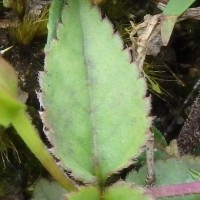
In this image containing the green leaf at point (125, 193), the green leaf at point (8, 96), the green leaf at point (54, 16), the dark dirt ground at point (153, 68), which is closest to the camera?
the green leaf at point (8, 96)

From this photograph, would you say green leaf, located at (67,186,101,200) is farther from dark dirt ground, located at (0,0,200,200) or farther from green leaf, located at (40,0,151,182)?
dark dirt ground, located at (0,0,200,200)

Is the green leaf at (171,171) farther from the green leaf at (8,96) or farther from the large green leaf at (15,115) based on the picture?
the green leaf at (8,96)

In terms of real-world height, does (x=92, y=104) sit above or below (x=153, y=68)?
above

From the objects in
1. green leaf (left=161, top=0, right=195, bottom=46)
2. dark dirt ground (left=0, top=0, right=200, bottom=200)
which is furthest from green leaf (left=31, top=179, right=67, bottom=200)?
green leaf (left=161, top=0, right=195, bottom=46)

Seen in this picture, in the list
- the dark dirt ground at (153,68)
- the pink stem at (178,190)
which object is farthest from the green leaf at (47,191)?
the pink stem at (178,190)

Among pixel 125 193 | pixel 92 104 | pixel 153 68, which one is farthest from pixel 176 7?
pixel 125 193

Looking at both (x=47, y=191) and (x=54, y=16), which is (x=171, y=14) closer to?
(x=54, y=16)
